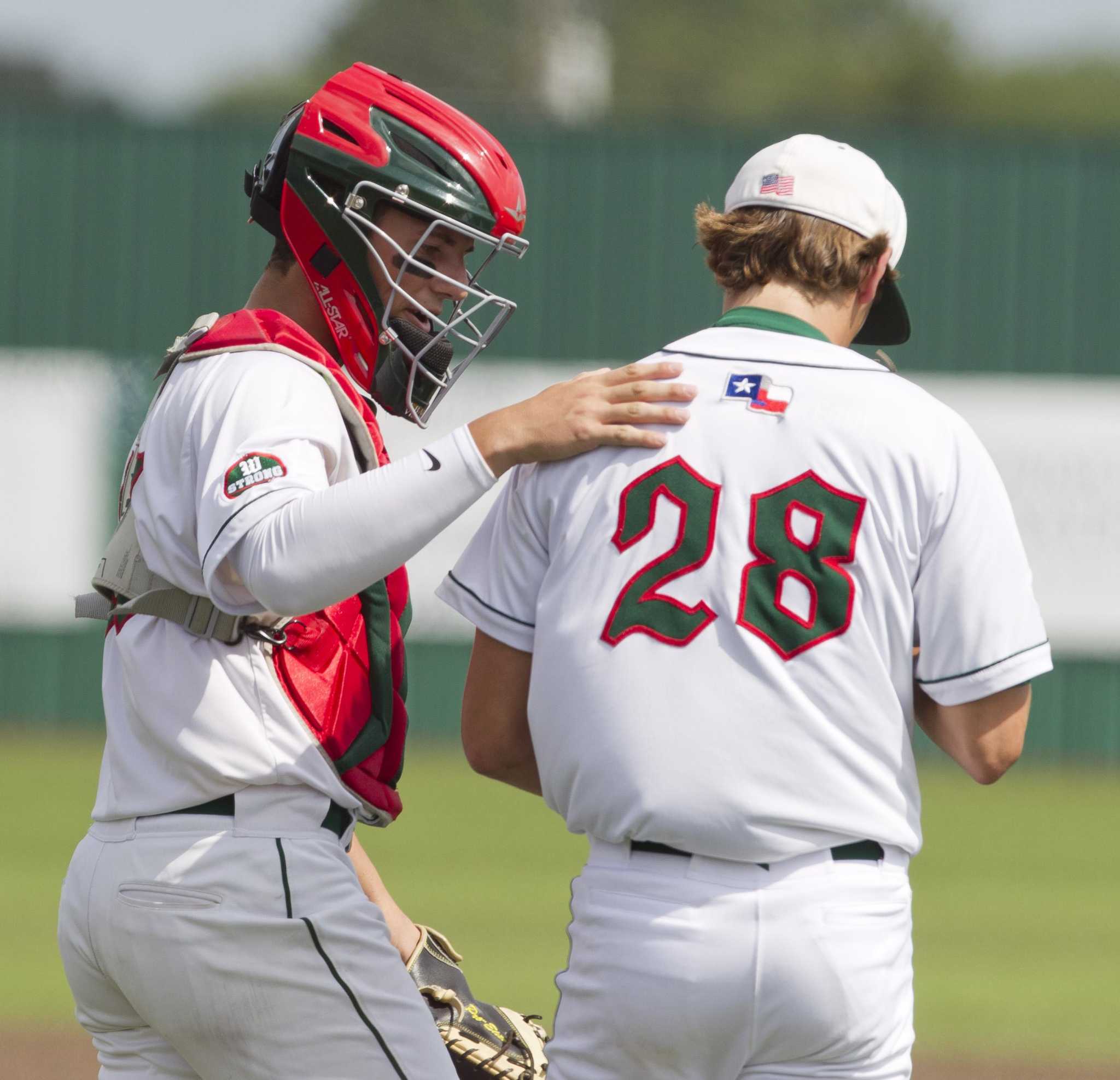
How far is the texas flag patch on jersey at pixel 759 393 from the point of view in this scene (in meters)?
2.56

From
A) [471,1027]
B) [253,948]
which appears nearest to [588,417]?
[253,948]

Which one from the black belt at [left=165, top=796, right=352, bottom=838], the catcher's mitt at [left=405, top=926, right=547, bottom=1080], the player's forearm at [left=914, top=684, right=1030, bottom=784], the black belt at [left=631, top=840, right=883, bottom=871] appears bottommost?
the catcher's mitt at [left=405, top=926, right=547, bottom=1080]

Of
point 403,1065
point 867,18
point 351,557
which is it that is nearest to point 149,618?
point 351,557

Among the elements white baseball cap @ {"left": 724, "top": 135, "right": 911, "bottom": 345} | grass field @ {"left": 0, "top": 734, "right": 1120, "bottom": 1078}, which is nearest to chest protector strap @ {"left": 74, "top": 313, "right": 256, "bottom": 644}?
white baseball cap @ {"left": 724, "top": 135, "right": 911, "bottom": 345}

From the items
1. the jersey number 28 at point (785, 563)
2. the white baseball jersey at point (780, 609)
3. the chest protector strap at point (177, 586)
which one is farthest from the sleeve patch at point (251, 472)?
the jersey number 28 at point (785, 563)

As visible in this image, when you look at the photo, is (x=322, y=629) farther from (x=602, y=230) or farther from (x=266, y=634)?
(x=602, y=230)

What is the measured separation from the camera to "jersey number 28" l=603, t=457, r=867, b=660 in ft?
8.23

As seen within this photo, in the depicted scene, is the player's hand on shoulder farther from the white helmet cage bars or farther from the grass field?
the grass field

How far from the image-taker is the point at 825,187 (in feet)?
8.80

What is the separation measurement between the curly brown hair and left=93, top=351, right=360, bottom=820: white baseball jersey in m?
0.70

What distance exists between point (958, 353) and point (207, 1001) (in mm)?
11560

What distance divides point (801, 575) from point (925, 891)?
671 centimetres

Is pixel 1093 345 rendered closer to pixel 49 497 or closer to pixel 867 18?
pixel 49 497

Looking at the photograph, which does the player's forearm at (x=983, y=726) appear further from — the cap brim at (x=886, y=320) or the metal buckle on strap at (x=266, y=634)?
the metal buckle on strap at (x=266, y=634)
